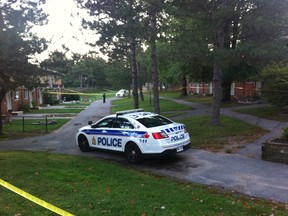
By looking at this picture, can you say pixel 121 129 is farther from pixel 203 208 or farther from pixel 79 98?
pixel 79 98

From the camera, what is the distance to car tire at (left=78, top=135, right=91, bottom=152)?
40.9 ft


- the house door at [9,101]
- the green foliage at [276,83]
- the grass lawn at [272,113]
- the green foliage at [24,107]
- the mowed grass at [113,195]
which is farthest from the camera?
the green foliage at [24,107]

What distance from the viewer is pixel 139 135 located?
1010 centimetres

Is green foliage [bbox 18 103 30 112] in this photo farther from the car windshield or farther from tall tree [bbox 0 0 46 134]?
the car windshield

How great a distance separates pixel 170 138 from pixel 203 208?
4.12m

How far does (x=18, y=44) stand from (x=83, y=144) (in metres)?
6.17

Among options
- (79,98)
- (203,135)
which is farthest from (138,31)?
(79,98)

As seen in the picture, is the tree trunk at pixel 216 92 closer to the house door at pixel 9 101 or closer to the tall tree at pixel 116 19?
the tall tree at pixel 116 19

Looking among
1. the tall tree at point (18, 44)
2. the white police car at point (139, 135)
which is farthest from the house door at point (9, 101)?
the white police car at point (139, 135)

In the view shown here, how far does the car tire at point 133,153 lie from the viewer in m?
10.2

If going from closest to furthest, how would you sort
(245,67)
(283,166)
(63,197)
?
(63,197)
(283,166)
(245,67)

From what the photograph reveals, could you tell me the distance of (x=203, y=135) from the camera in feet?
46.5

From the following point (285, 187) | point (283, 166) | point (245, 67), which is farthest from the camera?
point (245, 67)

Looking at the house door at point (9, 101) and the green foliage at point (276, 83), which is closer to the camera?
the green foliage at point (276, 83)
